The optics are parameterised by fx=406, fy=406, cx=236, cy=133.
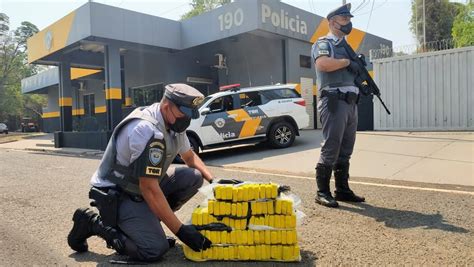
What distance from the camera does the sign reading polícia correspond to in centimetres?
1482

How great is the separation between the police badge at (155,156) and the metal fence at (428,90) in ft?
36.7

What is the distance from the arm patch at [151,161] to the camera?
109 inches

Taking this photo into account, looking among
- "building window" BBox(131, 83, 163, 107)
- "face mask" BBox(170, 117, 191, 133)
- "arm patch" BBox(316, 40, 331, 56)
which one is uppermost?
"building window" BBox(131, 83, 163, 107)

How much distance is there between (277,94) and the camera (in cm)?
1078

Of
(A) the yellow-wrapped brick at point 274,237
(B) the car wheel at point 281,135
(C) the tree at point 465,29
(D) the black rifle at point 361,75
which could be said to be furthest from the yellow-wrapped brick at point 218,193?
(C) the tree at point 465,29

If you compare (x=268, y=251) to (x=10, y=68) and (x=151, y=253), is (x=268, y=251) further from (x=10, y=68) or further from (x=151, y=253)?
(x=10, y=68)

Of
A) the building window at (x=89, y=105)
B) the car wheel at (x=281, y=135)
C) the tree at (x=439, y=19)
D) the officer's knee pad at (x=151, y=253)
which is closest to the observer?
the officer's knee pad at (x=151, y=253)

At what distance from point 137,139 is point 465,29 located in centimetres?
2701

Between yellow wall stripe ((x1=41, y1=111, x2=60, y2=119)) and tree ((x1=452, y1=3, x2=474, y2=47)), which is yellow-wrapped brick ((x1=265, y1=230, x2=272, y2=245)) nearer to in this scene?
tree ((x1=452, y1=3, x2=474, y2=47))

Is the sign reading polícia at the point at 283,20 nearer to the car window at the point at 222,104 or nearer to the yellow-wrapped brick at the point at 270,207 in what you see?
the car window at the point at 222,104

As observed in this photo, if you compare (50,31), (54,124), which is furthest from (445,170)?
(54,124)

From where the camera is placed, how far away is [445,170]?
6.66 m

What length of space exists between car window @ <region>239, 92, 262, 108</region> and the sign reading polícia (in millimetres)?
5076

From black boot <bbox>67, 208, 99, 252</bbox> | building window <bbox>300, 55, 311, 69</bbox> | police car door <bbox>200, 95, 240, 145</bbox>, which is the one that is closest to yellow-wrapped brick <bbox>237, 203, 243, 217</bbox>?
black boot <bbox>67, 208, 99, 252</bbox>
